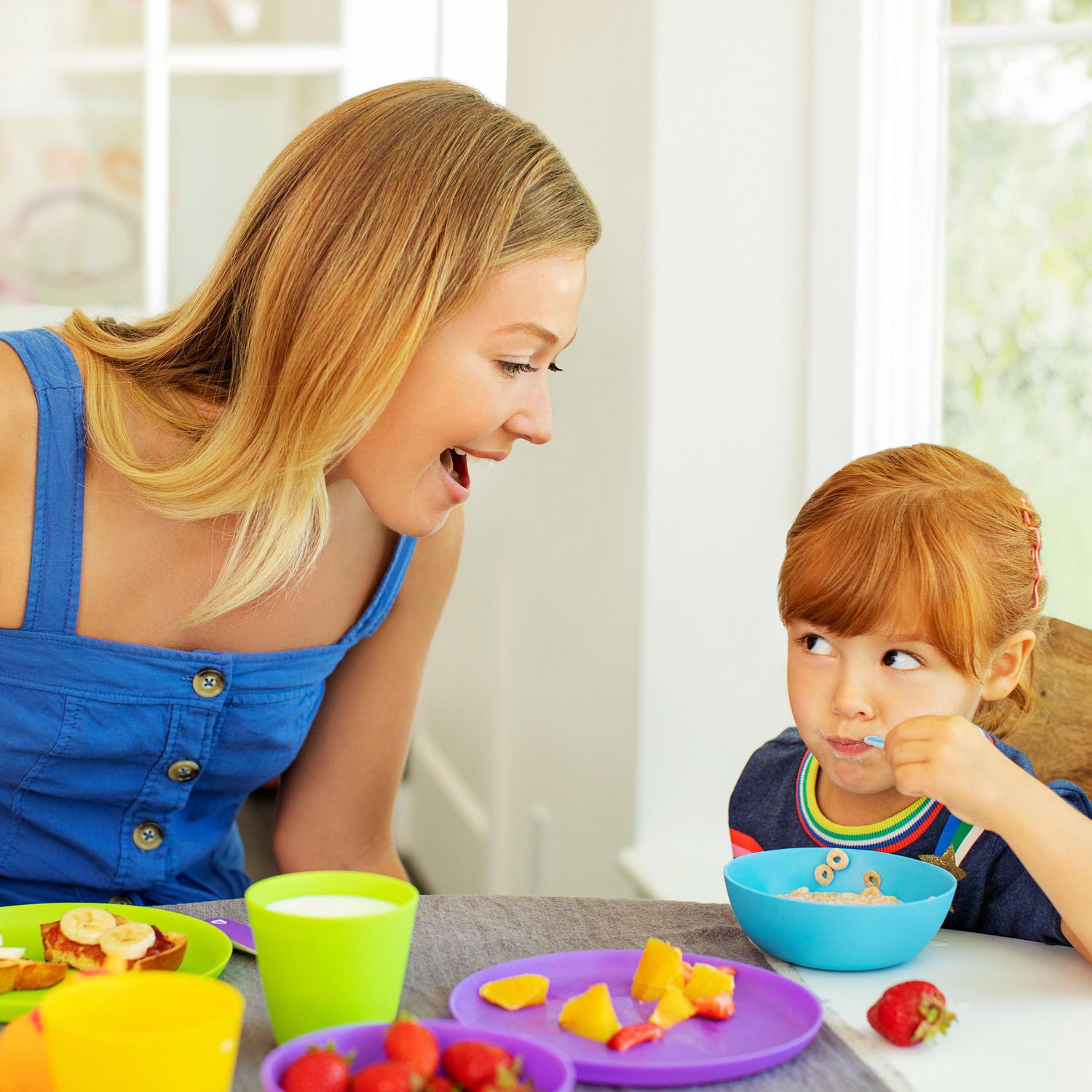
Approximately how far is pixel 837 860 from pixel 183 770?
603mm

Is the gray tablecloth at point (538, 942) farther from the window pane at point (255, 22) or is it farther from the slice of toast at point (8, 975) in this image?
the window pane at point (255, 22)

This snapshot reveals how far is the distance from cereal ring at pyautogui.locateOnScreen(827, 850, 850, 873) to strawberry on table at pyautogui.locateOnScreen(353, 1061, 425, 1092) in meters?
0.44

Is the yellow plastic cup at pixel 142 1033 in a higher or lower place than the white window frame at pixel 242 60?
lower

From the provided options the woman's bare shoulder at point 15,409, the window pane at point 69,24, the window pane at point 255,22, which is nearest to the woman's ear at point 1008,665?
the woman's bare shoulder at point 15,409

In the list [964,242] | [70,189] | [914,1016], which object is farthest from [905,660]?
[70,189]

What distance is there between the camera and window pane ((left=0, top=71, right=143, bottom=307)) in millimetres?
2855

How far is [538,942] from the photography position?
0.85m

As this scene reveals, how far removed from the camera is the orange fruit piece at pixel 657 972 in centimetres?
74

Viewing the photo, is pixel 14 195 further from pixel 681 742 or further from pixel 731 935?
pixel 731 935

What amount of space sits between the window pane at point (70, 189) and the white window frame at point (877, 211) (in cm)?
181

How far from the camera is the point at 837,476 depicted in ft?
3.63

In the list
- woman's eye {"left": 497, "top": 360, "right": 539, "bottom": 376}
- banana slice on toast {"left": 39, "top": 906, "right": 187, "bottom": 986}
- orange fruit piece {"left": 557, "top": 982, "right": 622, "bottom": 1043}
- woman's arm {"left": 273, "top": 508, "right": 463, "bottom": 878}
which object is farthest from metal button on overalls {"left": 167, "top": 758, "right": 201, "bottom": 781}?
orange fruit piece {"left": 557, "top": 982, "right": 622, "bottom": 1043}

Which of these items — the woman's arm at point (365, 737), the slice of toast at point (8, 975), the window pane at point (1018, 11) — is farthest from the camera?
the window pane at point (1018, 11)

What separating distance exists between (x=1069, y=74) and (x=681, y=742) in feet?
3.34
